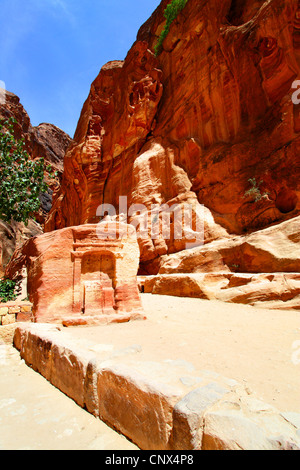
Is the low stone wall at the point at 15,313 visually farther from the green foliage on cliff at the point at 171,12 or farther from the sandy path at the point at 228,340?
the green foliage on cliff at the point at 171,12

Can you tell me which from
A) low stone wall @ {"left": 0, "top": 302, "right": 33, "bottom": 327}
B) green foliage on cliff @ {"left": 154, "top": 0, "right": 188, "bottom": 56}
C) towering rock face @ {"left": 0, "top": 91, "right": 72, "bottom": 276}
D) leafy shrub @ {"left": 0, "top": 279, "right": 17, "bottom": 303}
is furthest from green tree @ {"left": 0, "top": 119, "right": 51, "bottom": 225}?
green foliage on cliff @ {"left": 154, "top": 0, "right": 188, "bottom": 56}

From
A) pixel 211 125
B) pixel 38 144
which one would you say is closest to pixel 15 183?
pixel 211 125

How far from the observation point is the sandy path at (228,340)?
2.43 m

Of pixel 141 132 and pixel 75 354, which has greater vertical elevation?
pixel 141 132

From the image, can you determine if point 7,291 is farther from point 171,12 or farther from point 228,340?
point 171,12

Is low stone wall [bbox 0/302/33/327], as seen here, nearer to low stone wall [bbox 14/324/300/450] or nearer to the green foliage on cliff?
low stone wall [bbox 14/324/300/450]

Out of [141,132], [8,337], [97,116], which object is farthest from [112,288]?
[97,116]

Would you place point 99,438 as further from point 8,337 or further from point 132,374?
point 8,337

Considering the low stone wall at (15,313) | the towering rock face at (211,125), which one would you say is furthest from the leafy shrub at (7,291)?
the towering rock face at (211,125)

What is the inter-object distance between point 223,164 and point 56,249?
9.99 meters

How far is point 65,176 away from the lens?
26.2 metres

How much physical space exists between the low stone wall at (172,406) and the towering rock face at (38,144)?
56.5 feet

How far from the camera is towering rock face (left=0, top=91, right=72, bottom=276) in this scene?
93.2 feet

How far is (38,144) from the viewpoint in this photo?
128 ft
